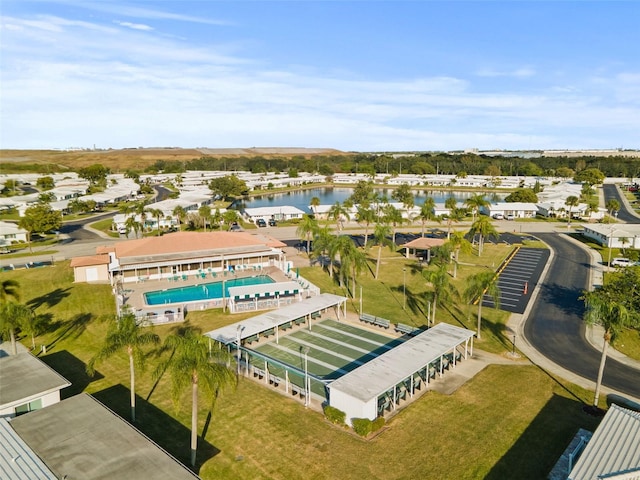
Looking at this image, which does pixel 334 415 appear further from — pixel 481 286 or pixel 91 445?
pixel 481 286

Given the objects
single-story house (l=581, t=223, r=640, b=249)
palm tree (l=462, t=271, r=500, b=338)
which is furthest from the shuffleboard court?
single-story house (l=581, t=223, r=640, b=249)

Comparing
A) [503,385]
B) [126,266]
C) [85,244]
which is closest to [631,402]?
[503,385]

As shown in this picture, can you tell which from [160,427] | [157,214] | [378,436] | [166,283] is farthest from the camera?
[157,214]

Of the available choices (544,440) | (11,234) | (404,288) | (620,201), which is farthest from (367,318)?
(620,201)

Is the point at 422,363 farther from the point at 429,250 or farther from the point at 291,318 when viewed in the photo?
the point at 429,250

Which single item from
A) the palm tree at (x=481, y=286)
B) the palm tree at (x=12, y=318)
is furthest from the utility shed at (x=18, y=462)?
the palm tree at (x=481, y=286)

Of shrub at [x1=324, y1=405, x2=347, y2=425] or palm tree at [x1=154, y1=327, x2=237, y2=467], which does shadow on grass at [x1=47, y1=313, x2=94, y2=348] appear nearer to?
palm tree at [x1=154, y1=327, x2=237, y2=467]
